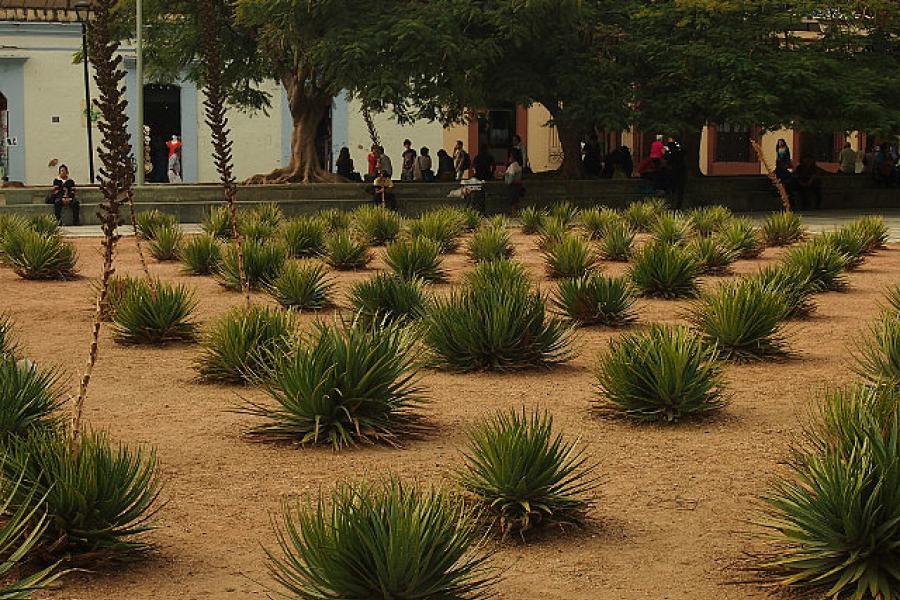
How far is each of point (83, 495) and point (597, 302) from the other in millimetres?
6706

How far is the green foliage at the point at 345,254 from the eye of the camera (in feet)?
53.3

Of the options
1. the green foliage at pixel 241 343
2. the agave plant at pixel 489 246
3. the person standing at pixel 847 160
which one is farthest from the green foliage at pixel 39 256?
the person standing at pixel 847 160

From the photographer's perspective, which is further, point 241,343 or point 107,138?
point 241,343

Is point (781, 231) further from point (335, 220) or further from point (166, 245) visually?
point (166, 245)

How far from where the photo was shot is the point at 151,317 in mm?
10617

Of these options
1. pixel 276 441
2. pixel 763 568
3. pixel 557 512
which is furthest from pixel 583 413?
pixel 763 568

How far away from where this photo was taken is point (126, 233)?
2341 centimetres

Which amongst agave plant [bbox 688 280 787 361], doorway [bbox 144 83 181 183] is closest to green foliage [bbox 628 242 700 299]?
agave plant [bbox 688 280 787 361]

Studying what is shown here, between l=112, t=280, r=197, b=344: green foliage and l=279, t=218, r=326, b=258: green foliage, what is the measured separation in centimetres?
647

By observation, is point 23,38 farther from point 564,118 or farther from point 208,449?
point 208,449

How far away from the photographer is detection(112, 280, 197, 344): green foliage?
34.8 ft

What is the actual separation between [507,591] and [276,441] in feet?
8.47

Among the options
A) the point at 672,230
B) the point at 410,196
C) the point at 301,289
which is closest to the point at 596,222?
the point at 672,230

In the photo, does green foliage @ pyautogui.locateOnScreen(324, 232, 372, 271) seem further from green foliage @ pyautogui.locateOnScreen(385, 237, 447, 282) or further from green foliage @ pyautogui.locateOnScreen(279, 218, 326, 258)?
green foliage @ pyautogui.locateOnScreen(385, 237, 447, 282)
